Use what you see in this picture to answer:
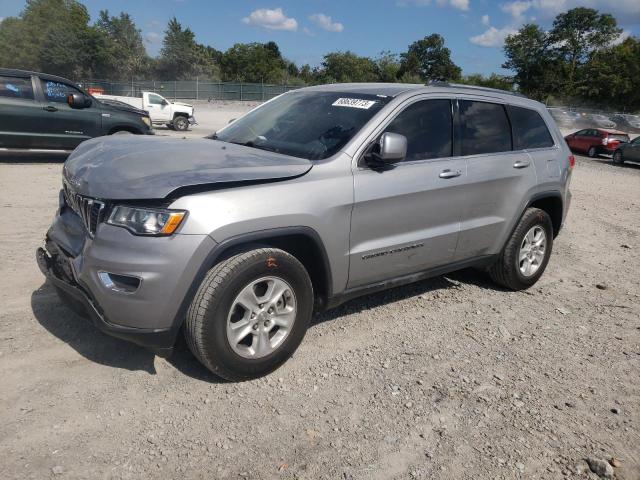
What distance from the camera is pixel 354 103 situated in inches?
159

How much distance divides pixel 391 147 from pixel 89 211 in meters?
1.89

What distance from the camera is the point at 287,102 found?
4602mm

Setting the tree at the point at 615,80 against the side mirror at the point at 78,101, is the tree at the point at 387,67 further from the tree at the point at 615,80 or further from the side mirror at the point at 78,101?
the side mirror at the point at 78,101

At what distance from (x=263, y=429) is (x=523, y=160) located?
340 centimetres

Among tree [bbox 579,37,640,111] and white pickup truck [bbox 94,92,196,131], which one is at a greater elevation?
tree [bbox 579,37,640,111]

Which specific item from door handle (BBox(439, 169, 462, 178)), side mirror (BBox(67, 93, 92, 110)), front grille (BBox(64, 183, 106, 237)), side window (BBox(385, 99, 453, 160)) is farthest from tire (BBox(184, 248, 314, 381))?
side mirror (BBox(67, 93, 92, 110))

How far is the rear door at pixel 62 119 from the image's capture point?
33.5ft

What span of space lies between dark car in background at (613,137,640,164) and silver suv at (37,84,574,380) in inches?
741

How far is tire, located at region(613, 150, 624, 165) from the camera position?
70.4ft

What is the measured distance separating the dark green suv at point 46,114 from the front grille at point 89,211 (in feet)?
26.3

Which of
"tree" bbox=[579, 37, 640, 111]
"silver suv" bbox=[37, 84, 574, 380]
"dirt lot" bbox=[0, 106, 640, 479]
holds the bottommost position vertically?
"dirt lot" bbox=[0, 106, 640, 479]

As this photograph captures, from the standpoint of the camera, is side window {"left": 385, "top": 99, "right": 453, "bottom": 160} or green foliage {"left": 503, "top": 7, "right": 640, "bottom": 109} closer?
side window {"left": 385, "top": 99, "right": 453, "bottom": 160}

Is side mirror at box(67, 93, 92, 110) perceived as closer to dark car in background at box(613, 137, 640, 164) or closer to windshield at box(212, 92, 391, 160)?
windshield at box(212, 92, 391, 160)

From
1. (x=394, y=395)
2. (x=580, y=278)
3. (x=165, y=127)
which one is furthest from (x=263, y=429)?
(x=165, y=127)
